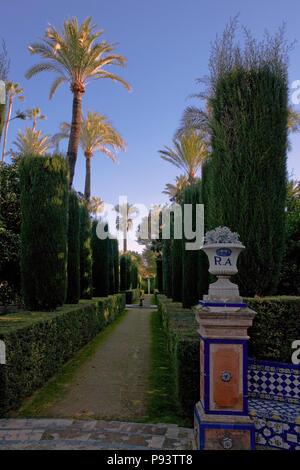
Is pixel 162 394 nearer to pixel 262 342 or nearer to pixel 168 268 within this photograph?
pixel 262 342

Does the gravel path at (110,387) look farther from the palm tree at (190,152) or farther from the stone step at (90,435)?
the palm tree at (190,152)

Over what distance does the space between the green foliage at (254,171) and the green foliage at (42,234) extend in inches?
179

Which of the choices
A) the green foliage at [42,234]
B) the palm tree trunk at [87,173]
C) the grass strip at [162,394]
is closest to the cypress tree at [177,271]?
the grass strip at [162,394]

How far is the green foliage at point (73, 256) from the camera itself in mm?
11109

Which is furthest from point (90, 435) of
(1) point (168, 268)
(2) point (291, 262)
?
(1) point (168, 268)

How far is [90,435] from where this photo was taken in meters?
3.91

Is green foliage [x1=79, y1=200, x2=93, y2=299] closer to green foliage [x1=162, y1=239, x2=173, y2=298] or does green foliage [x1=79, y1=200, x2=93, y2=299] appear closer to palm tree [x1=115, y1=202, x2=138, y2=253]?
green foliage [x1=162, y1=239, x2=173, y2=298]

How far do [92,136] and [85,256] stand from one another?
39.6 ft

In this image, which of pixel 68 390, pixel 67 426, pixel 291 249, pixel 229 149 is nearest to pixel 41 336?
pixel 68 390

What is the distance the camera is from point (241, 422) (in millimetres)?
3518

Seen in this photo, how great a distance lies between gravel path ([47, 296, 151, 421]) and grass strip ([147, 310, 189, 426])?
0.13m

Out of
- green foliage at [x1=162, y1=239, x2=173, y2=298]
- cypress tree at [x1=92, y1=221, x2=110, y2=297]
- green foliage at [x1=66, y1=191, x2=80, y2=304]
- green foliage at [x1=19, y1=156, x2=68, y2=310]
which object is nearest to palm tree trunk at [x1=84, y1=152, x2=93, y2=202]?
cypress tree at [x1=92, y1=221, x2=110, y2=297]

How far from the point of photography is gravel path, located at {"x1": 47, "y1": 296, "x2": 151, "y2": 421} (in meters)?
4.72
